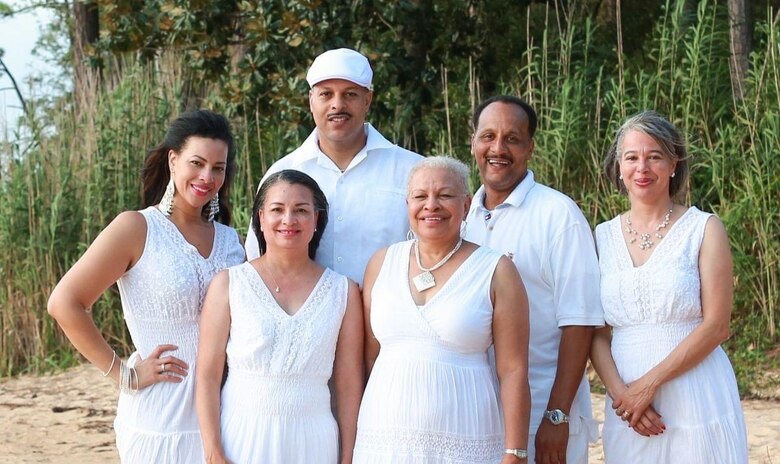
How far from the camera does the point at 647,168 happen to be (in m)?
3.66

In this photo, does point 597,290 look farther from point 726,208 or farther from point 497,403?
point 726,208

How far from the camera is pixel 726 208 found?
23.7 ft

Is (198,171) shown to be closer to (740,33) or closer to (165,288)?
(165,288)

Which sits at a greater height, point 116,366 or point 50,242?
point 50,242

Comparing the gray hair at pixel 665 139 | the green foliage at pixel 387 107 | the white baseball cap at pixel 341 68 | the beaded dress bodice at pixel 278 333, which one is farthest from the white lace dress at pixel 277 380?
the green foliage at pixel 387 107

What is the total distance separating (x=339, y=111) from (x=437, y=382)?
3.82 feet

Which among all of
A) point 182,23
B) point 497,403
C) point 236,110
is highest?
point 182,23

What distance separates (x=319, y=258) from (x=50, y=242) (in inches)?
210

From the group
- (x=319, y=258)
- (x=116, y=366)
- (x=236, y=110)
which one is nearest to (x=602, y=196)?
(x=236, y=110)

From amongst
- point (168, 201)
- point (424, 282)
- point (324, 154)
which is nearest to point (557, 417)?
point (424, 282)

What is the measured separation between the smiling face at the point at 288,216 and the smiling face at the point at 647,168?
3.52 feet

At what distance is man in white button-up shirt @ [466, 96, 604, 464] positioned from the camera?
3705 millimetres

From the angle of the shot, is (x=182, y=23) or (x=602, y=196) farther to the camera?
(x=182, y=23)

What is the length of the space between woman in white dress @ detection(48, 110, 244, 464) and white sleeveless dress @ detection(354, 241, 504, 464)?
65 cm
